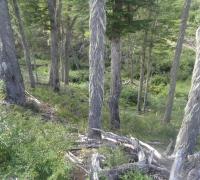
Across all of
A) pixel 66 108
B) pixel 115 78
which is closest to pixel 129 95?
pixel 66 108

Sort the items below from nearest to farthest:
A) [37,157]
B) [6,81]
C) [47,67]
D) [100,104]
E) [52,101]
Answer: [37,157]
[100,104]
[6,81]
[52,101]
[47,67]

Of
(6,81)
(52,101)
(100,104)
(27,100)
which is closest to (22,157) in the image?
(100,104)

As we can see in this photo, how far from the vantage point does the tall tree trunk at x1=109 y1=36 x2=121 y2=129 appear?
1421 centimetres

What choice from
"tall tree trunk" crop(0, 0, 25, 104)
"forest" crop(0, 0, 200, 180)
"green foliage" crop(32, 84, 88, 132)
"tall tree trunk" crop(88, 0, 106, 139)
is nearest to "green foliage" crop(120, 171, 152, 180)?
"forest" crop(0, 0, 200, 180)

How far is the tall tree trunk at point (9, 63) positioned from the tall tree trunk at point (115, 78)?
132 inches

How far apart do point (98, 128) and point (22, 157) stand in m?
3.40

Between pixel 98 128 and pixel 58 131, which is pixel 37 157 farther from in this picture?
pixel 98 128

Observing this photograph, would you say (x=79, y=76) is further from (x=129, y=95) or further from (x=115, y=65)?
(x=115, y=65)

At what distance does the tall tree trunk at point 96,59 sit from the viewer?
9344 mm

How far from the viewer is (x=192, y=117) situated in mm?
8203

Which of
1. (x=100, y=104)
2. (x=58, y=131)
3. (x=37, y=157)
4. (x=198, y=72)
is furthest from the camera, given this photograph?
(x=100, y=104)

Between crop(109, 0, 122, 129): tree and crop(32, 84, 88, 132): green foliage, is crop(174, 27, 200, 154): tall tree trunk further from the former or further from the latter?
crop(109, 0, 122, 129): tree

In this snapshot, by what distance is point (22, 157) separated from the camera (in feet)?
23.2

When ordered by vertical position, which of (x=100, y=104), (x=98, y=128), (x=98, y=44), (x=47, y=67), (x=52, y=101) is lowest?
(x=47, y=67)
